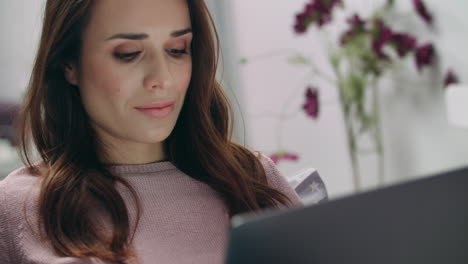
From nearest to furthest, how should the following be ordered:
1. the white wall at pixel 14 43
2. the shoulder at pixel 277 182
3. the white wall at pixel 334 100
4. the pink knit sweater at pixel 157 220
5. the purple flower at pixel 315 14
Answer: the pink knit sweater at pixel 157 220
the shoulder at pixel 277 182
the white wall at pixel 334 100
the white wall at pixel 14 43
the purple flower at pixel 315 14

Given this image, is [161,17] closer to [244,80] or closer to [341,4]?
[341,4]

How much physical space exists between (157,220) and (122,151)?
0.15 meters

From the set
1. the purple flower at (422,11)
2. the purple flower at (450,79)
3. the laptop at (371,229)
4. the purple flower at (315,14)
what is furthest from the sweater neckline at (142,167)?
the purple flower at (315,14)

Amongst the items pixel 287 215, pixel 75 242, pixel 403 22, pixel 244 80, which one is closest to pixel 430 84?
pixel 403 22

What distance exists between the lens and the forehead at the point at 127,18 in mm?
997

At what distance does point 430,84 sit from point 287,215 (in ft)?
7.31

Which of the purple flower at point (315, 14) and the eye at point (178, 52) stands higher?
the purple flower at point (315, 14)

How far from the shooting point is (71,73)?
41.7 inches

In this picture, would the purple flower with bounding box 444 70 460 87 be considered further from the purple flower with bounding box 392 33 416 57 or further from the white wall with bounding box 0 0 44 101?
the white wall with bounding box 0 0 44 101

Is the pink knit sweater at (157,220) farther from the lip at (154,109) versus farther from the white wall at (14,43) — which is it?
the white wall at (14,43)

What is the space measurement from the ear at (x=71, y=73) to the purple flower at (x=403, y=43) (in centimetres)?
179

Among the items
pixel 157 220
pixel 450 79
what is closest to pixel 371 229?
pixel 157 220

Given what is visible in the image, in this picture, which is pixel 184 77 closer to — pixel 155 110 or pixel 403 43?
pixel 155 110

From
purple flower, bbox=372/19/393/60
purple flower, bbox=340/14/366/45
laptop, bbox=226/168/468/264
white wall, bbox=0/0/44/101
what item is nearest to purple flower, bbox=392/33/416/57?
purple flower, bbox=372/19/393/60
